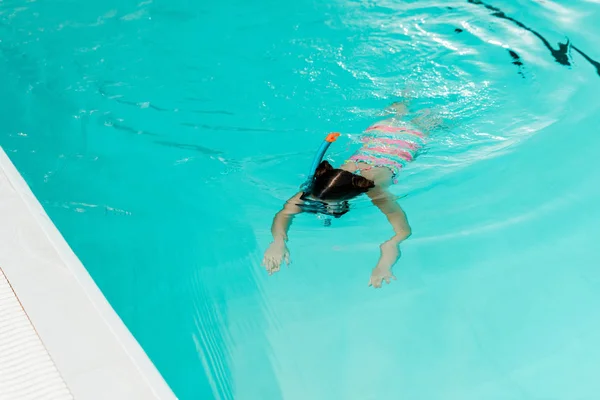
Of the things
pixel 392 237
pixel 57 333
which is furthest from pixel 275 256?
pixel 57 333

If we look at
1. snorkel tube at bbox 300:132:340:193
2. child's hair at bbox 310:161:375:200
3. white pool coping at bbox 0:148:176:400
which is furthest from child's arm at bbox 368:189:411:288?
white pool coping at bbox 0:148:176:400

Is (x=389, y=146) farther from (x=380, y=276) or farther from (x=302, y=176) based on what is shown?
(x=380, y=276)

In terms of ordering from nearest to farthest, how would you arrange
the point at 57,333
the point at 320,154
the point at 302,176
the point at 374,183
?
the point at 57,333 → the point at 320,154 → the point at 374,183 → the point at 302,176

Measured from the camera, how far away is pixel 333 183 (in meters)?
3.14

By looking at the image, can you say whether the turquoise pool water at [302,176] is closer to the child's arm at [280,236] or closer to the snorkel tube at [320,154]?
the child's arm at [280,236]

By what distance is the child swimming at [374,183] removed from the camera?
3.19m

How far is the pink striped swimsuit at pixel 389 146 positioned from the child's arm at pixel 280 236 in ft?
1.75

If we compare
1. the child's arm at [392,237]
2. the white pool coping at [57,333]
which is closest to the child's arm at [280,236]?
the child's arm at [392,237]

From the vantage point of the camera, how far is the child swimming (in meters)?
3.19

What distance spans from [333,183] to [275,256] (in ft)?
1.92

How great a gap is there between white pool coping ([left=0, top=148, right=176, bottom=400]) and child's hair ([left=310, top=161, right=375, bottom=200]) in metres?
1.28

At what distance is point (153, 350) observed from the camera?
316 cm

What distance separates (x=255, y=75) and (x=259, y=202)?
1448mm

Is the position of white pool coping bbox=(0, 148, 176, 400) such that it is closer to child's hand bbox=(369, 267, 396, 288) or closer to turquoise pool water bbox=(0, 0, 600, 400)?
turquoise pool water bbox=(0, 0, 600, 400)
